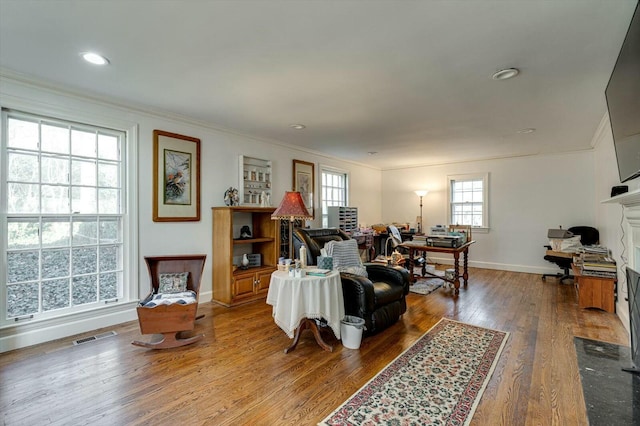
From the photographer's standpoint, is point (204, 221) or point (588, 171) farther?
point (588, 171)

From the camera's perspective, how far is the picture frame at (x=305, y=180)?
540 centimetres

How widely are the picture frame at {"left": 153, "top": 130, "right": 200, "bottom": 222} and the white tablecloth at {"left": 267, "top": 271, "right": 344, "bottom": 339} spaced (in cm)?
188

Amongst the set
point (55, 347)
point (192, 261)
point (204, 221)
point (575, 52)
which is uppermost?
point (575, 52)

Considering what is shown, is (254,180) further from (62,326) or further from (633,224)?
(633,224)

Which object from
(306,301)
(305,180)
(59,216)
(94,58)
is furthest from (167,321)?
(305,180)

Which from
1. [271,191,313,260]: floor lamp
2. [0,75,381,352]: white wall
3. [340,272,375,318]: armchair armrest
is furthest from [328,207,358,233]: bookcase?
[340,272,375,318]: armchair armrest

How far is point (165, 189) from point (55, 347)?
1.87 m

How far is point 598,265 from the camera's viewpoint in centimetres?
376

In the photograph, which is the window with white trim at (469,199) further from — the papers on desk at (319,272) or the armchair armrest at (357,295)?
the papers on desk at (319,272)

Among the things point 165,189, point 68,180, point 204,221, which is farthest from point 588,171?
point 68,180

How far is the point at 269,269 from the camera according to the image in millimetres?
4402

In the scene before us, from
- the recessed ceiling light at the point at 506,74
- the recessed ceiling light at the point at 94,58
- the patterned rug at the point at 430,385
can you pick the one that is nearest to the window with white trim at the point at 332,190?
the patterned rug at the point at 430,385

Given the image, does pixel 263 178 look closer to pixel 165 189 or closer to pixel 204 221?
pixel 204 221

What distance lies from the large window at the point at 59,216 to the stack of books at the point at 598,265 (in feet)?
18.5
